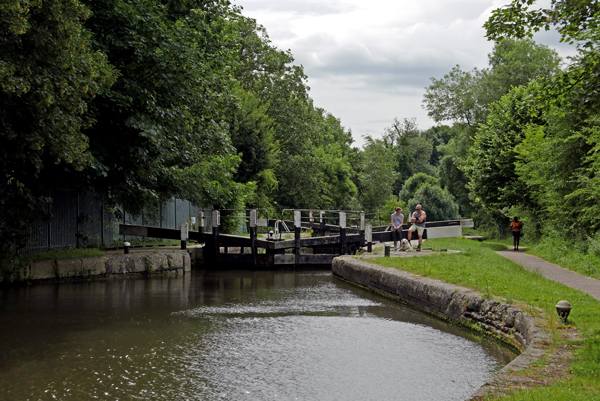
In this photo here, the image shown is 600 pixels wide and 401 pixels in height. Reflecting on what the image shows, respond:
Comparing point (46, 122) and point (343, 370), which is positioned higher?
point (46, 122)

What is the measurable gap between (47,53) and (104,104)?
3198 mm

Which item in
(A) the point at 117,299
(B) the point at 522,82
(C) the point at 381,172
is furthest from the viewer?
(C) the point at 381,172

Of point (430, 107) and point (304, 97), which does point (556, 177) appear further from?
point (430, 107)

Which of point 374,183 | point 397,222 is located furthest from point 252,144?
point 374,183

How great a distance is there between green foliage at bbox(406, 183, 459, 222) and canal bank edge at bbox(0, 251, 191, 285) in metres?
44.6

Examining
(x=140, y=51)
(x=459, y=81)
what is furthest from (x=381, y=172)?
(x=140, y=51)

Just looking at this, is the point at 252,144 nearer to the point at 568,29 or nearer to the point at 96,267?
the point at 96,267

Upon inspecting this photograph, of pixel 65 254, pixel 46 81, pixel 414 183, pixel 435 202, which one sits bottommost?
pixel 65 254

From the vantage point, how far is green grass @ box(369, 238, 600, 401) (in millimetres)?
4828

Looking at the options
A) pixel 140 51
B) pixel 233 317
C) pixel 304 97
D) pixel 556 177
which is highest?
pixel 304 97

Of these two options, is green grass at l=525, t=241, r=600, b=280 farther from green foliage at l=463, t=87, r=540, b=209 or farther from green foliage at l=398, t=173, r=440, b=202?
green foliage at l=398, t=173, r=440, b=202

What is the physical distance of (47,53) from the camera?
11.2 m

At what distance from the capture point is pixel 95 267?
1645 cm

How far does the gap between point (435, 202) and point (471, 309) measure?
5348 cm
